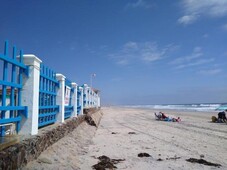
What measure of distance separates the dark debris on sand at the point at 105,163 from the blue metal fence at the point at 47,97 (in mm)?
1760

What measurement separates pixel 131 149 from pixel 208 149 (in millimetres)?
2654

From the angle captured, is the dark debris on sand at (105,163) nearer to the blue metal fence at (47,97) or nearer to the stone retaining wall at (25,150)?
the stone retaining wall at (25,150)

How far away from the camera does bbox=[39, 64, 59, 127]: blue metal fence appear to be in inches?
248

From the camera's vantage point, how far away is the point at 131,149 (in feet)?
27.2

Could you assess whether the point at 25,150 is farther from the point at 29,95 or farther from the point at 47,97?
the point at 47,97

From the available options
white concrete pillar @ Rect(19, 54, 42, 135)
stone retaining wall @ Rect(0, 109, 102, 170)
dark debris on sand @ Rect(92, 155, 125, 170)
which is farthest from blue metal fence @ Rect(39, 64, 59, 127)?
A: dark debris on sand @ Rect(92, 155, 125, 170)

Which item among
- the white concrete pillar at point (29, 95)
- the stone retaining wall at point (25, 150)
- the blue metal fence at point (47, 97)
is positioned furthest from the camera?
the blue metal fence at point (47, 97)

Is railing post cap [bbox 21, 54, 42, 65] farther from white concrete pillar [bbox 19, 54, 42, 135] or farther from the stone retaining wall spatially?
the stone retaining wall

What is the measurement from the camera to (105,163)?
613 cm

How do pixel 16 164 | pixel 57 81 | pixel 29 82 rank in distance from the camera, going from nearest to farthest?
pixel 16 164
pixel 29 82
pixel 57 81

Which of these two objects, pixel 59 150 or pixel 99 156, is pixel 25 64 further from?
pixel 99 156

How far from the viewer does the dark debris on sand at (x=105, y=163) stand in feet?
18.9

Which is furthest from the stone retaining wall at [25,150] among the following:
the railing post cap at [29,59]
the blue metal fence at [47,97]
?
the railing post cap at [29,59]

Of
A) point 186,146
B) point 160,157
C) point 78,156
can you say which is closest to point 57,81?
point 78,156
